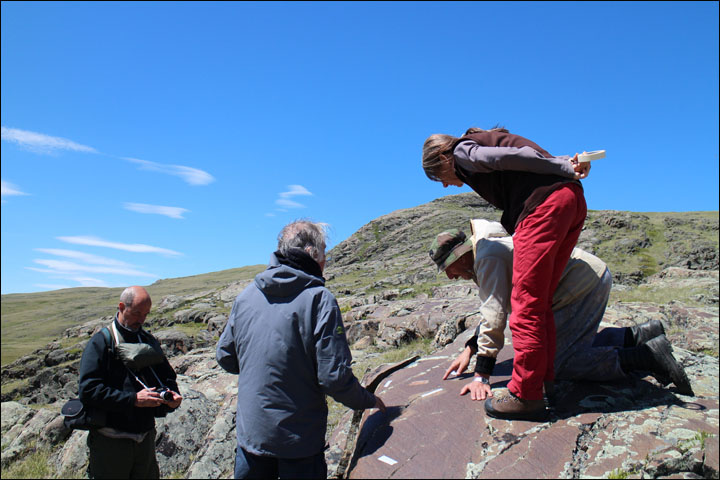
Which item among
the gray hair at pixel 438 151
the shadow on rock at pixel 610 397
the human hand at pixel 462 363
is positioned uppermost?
the gray hair at pixel 438 151

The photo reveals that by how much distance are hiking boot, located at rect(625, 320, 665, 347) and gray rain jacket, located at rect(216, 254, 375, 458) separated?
2.61m

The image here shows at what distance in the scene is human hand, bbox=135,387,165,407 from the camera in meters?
4.49

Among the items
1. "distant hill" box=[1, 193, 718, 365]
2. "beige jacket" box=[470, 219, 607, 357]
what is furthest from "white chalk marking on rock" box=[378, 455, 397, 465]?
"distant hill" box=[1, 193, 718, 365]

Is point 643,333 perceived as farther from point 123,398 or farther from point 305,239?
point 123,398

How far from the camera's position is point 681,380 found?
3.81 meters

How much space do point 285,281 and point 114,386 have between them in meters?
2.62

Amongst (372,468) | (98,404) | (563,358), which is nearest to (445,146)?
(563,358)

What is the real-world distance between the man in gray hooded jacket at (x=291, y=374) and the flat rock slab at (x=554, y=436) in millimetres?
452

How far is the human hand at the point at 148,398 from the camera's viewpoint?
4.49 m

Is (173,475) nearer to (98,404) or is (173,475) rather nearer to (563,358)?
(98,404)

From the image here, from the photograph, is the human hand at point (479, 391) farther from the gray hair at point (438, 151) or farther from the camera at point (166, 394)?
the camera at point (166, 394)

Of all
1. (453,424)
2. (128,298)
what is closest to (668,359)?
(453,424)

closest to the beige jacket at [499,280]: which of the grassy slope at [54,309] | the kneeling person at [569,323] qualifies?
the kneeling person at [569,323]

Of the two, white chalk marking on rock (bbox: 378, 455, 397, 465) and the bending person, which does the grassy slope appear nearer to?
white chalk marking on rock (bbox: 378, 455, 397, 465)
